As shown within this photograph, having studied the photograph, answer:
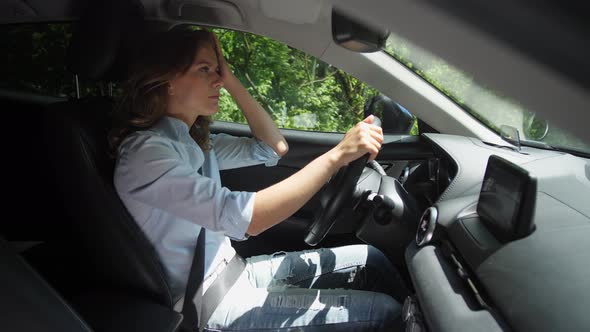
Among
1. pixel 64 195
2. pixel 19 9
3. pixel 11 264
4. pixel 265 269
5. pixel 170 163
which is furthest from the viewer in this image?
pixel 19 9

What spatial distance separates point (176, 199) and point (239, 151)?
0.67 meters

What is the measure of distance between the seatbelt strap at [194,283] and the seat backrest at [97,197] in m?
0.05

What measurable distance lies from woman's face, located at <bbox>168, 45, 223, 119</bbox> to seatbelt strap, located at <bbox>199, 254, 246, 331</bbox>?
512 mm

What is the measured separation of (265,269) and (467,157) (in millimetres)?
842

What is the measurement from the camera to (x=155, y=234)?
139 centimetres

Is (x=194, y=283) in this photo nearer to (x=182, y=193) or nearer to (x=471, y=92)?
(x=182, y=193)

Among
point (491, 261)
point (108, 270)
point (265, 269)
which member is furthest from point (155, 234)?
point (491, 261)

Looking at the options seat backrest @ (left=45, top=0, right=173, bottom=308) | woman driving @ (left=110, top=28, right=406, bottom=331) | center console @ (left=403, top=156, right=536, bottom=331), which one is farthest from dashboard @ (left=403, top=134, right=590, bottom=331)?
seat backrest @ (left=45, top=0, right=173, bottom=308)

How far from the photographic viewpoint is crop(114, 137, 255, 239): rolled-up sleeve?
1195mm

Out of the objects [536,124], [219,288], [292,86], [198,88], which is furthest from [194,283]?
[292,86]

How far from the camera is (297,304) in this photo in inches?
57.4

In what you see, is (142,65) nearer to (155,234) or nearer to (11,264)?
(155,234)

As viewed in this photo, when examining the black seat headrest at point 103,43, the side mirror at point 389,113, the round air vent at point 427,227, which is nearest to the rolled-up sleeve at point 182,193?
the black seat headrest at point 103,43

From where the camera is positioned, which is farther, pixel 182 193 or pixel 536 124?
pixel 182 193
